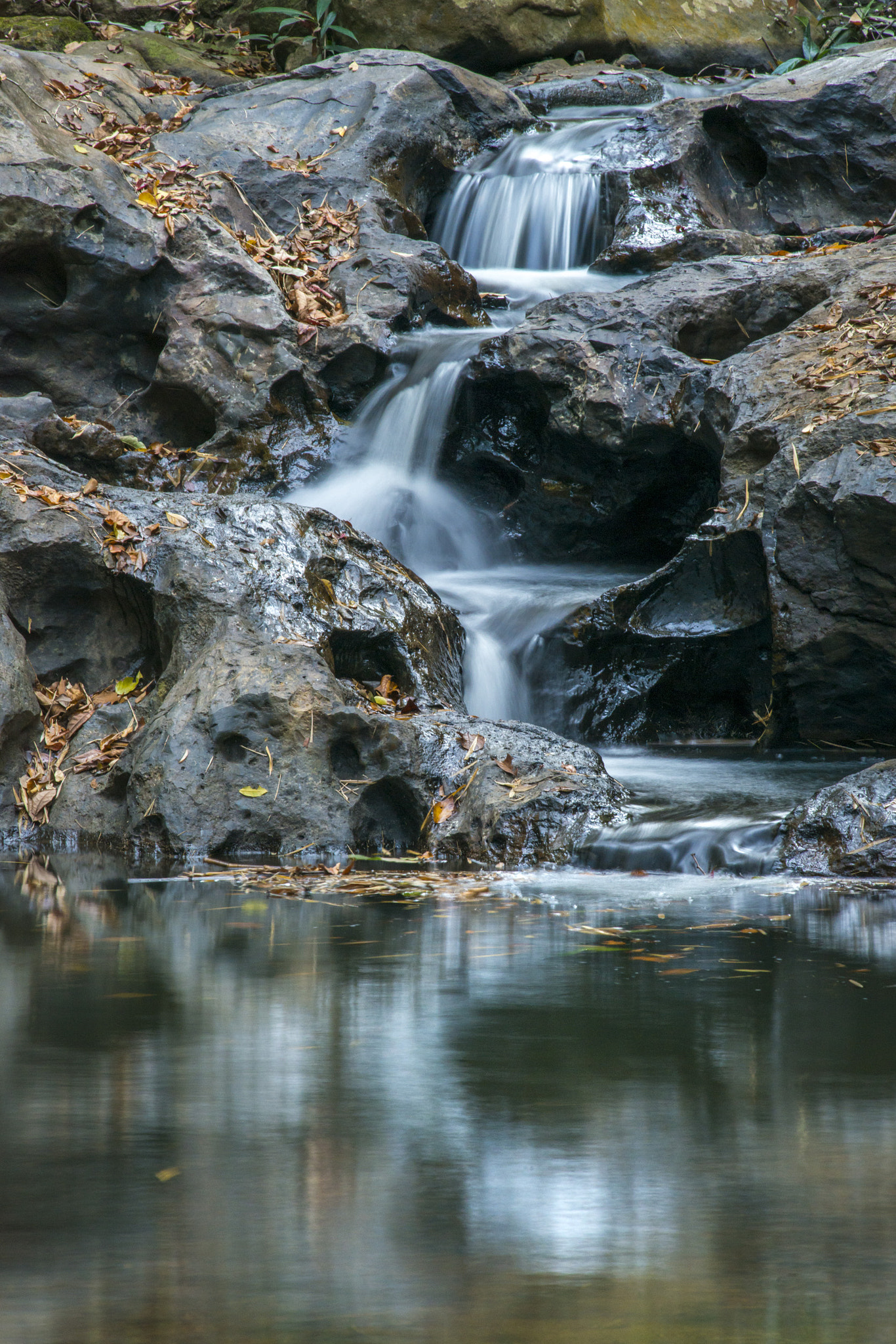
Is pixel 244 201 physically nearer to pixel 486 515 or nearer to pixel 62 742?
pixel 486 515

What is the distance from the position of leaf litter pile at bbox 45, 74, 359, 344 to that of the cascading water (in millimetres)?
863

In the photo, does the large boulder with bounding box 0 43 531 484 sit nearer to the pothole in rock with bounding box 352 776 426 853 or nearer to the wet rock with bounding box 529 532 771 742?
the wet rock with bounding box 529 532 771 742

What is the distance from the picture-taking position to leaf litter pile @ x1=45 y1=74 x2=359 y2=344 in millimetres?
8984

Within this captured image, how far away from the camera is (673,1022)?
243 cm

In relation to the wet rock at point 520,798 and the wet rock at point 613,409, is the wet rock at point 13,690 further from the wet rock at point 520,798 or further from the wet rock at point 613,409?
the wet rock at point 613,409

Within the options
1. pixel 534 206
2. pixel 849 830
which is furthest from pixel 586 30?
Answer: pixel 849 830

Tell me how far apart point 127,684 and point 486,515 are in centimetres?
341

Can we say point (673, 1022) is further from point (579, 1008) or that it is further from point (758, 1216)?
point (758, 1216)

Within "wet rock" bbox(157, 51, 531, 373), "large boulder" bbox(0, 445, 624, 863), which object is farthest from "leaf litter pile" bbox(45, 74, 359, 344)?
"large boulder" bbox(0, 445, 624, 863)

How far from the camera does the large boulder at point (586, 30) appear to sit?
13320 mm

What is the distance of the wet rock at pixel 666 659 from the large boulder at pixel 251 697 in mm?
782

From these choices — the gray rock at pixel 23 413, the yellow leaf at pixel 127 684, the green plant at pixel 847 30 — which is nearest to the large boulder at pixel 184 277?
the gray rock at pixel 23 413

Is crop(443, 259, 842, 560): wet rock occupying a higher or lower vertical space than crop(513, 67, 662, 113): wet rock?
lower

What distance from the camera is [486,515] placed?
8648 millimetres
